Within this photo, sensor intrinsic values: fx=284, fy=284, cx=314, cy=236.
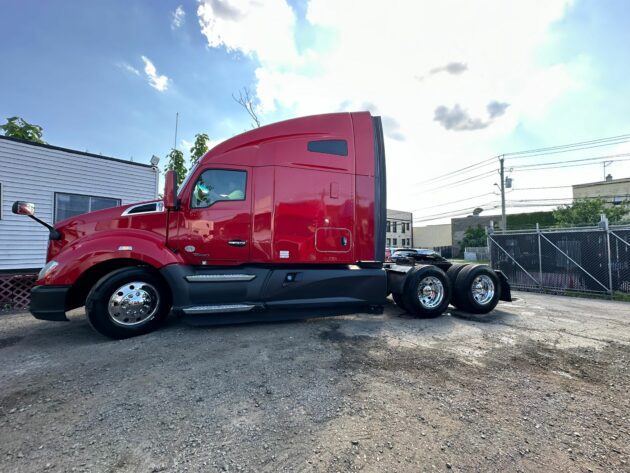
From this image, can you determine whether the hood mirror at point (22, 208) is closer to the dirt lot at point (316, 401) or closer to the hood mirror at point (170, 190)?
the hood mirror at point (170, 190)

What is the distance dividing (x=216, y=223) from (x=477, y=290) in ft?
17.1

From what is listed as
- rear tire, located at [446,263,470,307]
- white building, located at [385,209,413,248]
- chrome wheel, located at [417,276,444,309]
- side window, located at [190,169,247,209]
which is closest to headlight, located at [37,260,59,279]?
side window, located at [190,169,247,209]

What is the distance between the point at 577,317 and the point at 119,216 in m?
8.43

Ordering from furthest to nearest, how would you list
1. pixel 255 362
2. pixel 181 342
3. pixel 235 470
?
pixel 181 342 → pixel 255 362 → pixel 235 470

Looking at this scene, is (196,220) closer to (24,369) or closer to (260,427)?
(24,369)

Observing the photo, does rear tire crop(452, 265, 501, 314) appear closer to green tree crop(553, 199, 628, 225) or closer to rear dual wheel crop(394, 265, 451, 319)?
rear dual wheel crop(394, 265, 451, 319)

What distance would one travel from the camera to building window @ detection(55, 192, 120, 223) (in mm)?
8273

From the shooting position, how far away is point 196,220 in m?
4.43

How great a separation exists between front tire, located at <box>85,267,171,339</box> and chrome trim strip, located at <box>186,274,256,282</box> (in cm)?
55

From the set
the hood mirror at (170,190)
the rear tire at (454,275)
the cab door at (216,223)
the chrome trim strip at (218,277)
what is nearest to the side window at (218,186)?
the cab door at (216,223)

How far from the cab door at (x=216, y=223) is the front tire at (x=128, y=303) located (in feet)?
2.14

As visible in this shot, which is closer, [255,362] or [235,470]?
[235,470]

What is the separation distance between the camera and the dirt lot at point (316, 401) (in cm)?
180

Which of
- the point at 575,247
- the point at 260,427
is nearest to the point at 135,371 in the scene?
the point at 260,427
